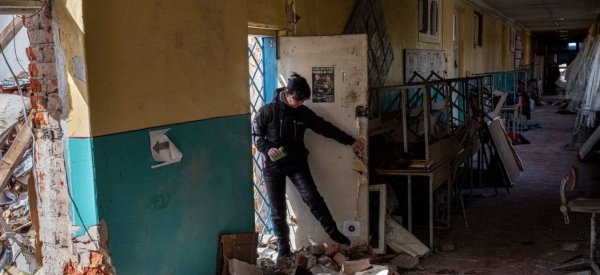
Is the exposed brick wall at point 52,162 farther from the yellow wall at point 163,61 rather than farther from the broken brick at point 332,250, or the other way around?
the broken brick at point 332,250

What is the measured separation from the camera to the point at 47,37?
2.95m

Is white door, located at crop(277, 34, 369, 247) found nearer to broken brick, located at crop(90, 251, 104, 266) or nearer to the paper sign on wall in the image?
the paper sign on wall

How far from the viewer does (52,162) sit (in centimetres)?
301

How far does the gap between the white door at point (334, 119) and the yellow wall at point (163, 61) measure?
0.76 m

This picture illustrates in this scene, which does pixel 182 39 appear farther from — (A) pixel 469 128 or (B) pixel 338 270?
(A) pixel 469 128

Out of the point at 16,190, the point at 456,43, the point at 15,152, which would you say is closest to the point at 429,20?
the point at 456,43

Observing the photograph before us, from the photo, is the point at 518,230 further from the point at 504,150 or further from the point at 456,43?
the point at 456,43

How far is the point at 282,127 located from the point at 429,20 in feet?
18.5

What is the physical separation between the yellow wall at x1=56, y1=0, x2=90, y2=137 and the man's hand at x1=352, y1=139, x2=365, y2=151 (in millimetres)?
2360

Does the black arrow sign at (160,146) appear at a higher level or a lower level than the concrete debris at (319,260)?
higher

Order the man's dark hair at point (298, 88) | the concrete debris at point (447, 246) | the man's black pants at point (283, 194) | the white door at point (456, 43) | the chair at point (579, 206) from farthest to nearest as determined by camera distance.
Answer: the white door at point (456, 43) < the concrete debris at point (447, 246) < the man's black pants at point (283, 194) < the man's dark hair at point (298, 88) < the chair at point (579, 206)

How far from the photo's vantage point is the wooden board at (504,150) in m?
7.22

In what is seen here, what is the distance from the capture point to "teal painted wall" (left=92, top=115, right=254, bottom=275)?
305cm

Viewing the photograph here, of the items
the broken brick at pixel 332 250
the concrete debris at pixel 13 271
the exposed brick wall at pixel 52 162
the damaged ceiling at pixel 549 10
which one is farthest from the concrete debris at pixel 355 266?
the damaged ceiling at pixel 549 10
